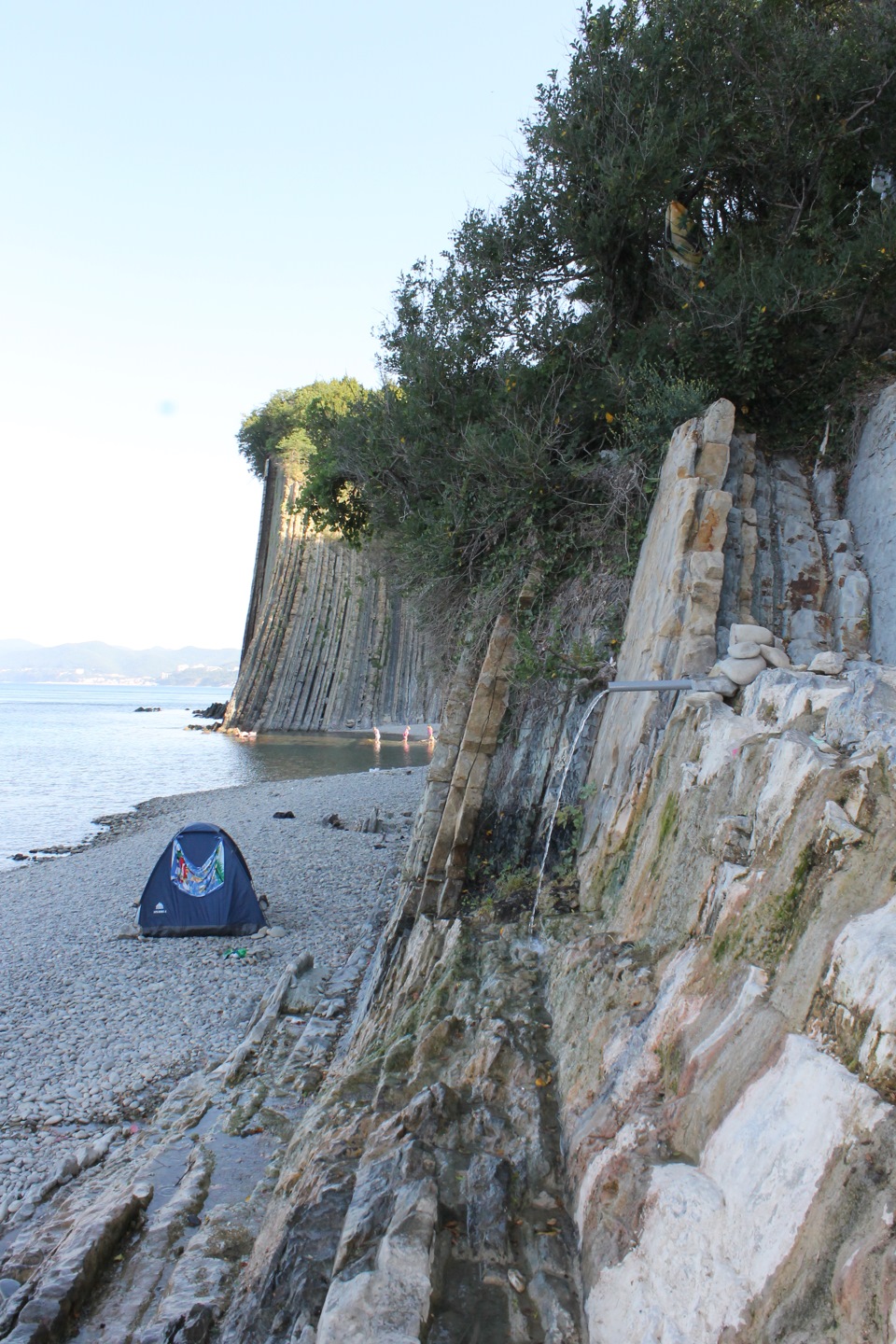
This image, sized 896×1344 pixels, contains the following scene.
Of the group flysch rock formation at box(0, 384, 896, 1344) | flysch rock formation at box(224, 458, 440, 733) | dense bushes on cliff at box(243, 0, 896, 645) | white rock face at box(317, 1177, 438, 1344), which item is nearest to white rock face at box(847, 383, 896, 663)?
flysch rock formation at box(0, 384, 896, 1344)

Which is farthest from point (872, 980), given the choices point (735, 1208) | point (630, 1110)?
point (630, 1110)

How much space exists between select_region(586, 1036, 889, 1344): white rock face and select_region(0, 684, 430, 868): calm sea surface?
15.3 m

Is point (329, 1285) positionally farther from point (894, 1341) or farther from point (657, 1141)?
point (894, 1341)

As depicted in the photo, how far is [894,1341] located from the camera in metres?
1.81

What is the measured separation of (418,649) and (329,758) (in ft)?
23.6

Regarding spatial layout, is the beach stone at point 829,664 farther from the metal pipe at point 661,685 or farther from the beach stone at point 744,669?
the metal pipe at point 661,685

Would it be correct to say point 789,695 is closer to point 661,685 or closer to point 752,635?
point 752,635

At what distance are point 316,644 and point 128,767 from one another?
1058 centimetres

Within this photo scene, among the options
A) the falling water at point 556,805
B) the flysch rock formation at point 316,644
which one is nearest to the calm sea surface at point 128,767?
the flysch rock formation at point 316,644

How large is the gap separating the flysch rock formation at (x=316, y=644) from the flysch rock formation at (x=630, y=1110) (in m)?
27.4

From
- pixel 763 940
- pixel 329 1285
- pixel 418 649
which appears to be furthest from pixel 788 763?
pixel 418 649

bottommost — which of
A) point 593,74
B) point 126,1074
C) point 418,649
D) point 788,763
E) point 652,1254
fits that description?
point 126,1074

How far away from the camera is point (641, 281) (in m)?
9.64

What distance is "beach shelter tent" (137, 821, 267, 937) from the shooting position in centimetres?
1027
